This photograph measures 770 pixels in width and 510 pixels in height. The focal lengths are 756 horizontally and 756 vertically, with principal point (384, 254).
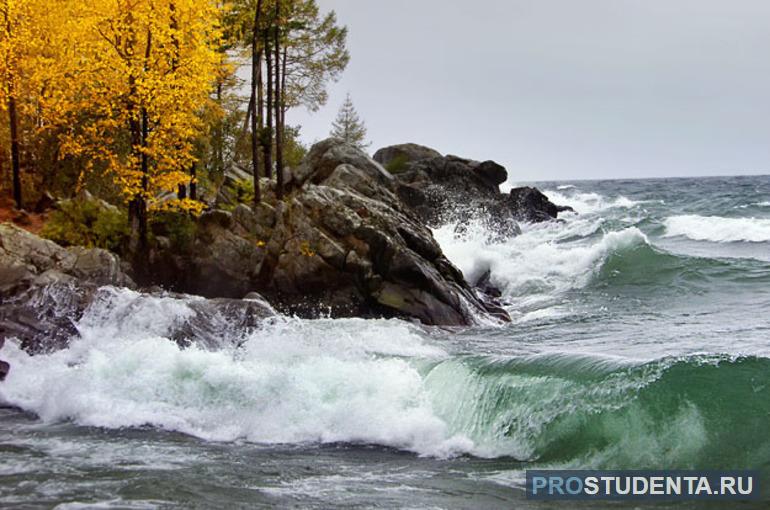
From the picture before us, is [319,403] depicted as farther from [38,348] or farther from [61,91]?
[61,91]

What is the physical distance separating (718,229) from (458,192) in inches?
557

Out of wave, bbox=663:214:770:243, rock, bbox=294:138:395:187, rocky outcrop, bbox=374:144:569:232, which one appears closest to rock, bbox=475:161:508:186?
rocky outcrop, bbox=374:144:569:232

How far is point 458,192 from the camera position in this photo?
44094 millimetres

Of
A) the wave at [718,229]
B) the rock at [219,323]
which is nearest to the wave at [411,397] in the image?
the rock at [219,323]

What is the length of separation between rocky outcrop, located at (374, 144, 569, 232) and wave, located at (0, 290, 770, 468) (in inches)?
1025

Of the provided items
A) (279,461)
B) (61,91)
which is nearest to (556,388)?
(279,461)

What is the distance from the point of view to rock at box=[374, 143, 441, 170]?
49312 mm

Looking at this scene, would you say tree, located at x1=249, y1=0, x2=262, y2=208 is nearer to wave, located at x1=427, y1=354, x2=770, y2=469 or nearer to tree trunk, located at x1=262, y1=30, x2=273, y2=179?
tree trunk, located at x1=262, y1=30, x2=273, y2=179

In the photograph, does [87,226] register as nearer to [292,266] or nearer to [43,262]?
[43,262]

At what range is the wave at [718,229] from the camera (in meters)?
34.8

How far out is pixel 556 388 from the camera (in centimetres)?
1014

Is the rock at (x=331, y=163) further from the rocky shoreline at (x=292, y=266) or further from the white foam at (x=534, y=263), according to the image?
the rocky shoreline at (x=292, y=266)

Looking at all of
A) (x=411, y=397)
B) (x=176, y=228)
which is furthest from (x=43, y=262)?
(x=411, y=397)

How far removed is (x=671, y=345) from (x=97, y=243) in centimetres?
1407
